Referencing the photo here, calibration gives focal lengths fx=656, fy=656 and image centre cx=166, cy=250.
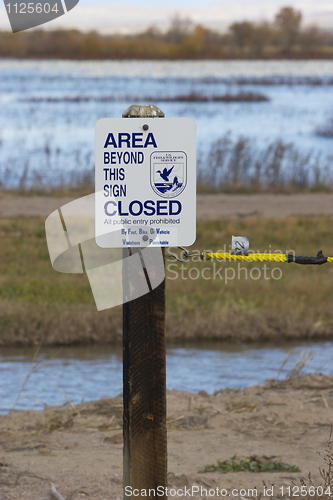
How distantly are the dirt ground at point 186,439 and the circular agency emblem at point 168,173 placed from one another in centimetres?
196

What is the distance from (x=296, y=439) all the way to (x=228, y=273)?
20.1ft

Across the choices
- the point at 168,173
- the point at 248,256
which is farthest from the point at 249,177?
the point at 168,173

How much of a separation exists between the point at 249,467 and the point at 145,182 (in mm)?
2617

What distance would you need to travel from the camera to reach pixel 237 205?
1839cm

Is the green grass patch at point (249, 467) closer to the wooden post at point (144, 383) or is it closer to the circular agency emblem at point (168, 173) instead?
the wooden post at point (144, 383)

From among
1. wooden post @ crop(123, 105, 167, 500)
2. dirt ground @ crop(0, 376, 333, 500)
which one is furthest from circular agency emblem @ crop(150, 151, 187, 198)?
dirt ground @ crop(0, 376, 333, 500)

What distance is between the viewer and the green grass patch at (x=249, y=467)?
176 inches

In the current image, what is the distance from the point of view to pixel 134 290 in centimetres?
276

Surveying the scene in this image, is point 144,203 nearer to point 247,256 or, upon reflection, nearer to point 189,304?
point 247,256

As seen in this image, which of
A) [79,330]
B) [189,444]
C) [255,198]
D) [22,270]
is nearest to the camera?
[189,444]

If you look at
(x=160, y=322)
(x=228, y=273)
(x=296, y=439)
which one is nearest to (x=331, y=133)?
(x=228, y=273)

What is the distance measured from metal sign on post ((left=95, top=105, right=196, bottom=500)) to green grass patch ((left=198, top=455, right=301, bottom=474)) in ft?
6.51

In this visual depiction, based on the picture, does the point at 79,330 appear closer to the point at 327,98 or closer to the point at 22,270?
the point at 22,270

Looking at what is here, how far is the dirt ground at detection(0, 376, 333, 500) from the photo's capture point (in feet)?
13.9
